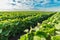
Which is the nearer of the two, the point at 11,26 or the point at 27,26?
the point at 11,26

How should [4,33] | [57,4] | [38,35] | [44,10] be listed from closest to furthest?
[38,35]
[4,33]
[57,4]
[44,10]

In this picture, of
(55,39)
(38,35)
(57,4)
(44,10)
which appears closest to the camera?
(55,39)

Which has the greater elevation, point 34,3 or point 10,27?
point 10,27

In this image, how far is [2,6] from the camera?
381 inches

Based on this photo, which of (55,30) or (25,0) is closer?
(55,30)

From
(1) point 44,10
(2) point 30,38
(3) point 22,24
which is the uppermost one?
(2) point 30,38

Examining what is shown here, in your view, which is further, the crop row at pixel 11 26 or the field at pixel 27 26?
the crop row at pixel 11 26

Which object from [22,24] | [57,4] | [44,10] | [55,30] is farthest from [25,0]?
[55,30]

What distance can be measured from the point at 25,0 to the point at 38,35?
8301 mm

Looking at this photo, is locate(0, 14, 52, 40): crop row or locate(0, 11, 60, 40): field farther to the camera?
locate(0, 14, 52, 40): crop row

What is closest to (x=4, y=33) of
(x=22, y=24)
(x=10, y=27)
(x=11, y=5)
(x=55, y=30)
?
(x=10, y=27)

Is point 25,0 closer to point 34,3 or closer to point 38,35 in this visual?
point 34,3

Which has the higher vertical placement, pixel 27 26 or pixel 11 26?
pixel 11 26

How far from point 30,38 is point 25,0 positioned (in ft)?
27.2
